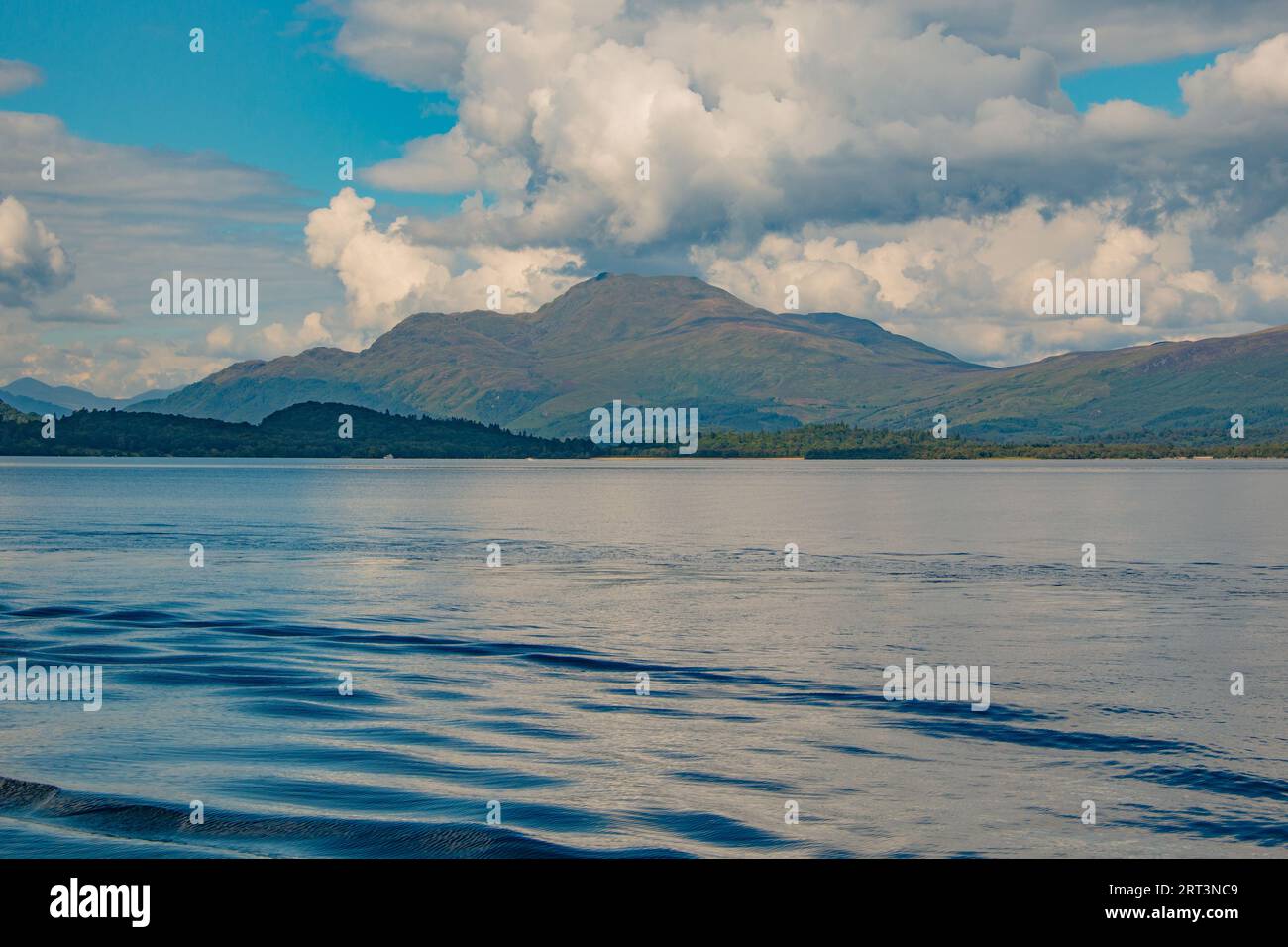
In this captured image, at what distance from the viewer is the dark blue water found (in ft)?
76.6

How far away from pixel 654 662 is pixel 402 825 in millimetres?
19277

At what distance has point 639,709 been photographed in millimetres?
34031

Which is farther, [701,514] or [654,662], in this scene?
[701,514]

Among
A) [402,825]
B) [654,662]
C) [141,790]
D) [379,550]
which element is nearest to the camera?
[402,825]

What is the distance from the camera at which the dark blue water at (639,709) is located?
76.6ft

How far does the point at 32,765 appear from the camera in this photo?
90.1 ft

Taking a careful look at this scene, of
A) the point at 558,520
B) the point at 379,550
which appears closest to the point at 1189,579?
the point at 379,550

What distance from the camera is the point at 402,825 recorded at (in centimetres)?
2314

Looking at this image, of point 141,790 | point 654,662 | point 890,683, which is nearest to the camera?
point 141,790
